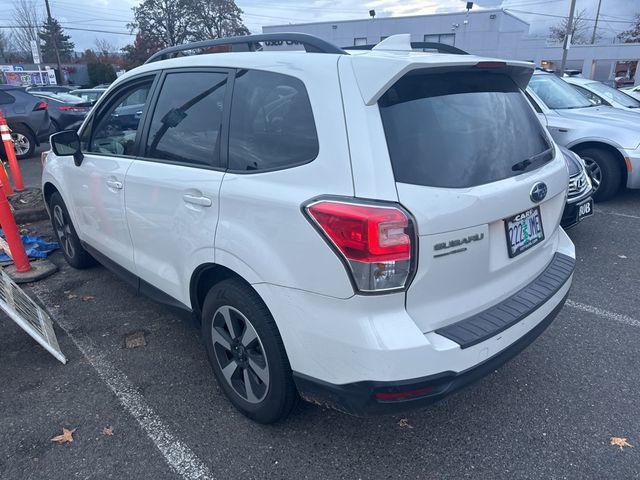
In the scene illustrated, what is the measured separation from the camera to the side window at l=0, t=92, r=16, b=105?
11.1 m

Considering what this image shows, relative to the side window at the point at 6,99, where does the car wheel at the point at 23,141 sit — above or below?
below

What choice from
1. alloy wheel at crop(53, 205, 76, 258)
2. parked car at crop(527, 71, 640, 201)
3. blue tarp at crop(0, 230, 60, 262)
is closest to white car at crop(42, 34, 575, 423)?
alloy wheel at crop(53, 205, 76, 258)

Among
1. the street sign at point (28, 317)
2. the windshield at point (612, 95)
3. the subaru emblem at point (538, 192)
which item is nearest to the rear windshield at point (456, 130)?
the subaru emblem at point (538, 192)

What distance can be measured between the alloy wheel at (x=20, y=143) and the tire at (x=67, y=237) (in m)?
8.07

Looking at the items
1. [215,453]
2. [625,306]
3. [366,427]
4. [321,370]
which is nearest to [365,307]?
[321,370]

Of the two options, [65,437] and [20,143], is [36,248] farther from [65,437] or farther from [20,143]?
[20,143]

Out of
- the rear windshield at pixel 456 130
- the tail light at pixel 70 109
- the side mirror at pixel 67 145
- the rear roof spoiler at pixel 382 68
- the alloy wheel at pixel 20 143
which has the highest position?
the rear roof spoiler at pixel 382 68

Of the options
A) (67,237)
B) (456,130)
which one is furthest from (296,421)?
(67,237)

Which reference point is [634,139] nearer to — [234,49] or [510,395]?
[510,395]

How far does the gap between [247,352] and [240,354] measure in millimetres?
76

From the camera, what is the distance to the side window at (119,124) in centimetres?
323

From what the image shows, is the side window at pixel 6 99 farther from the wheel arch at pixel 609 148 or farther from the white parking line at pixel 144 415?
the wheel arch at pixel 609 148

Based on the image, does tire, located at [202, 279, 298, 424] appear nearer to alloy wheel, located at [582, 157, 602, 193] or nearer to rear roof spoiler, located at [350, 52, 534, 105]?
rear roof spoiler, located at [350, 52, 534, 105]

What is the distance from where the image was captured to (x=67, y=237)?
4.66 meters
